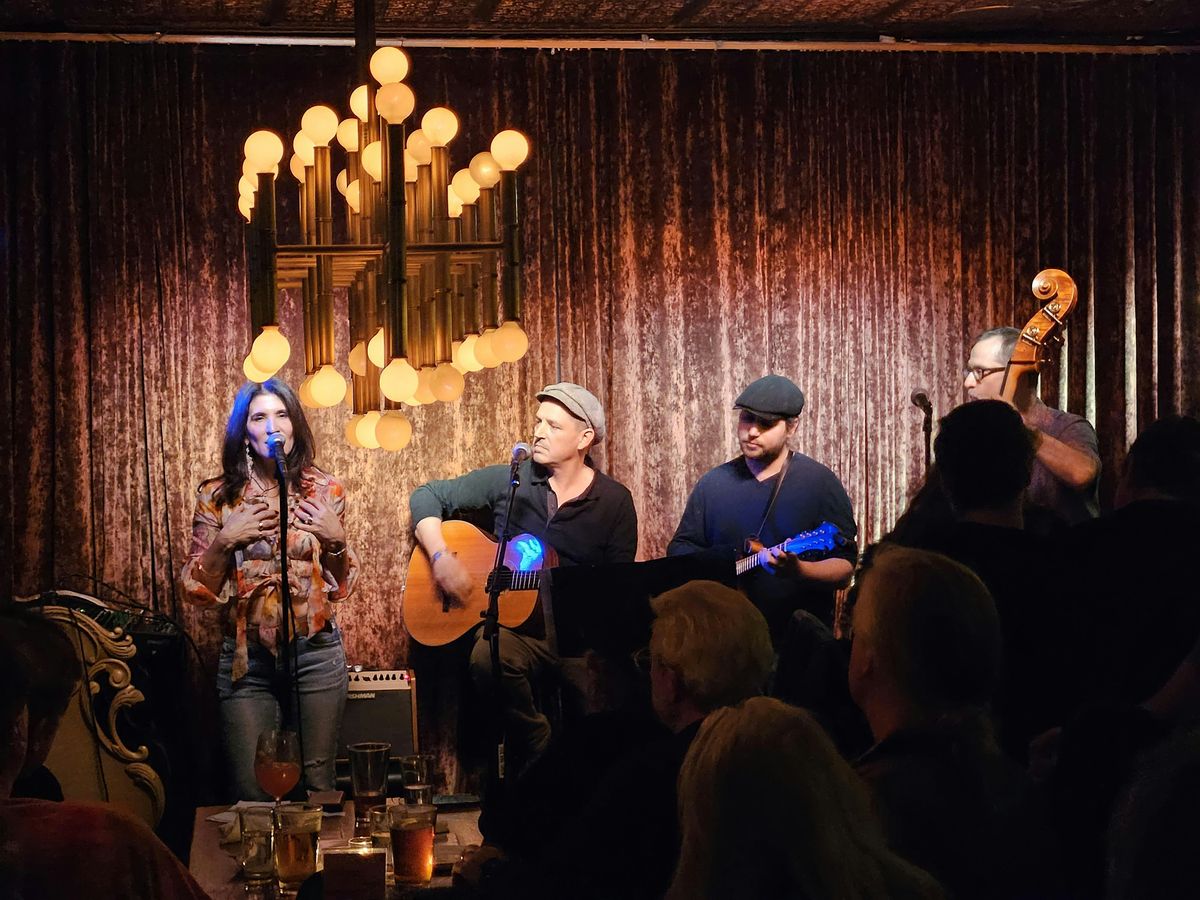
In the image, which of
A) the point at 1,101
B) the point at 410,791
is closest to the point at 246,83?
the point at 1,101

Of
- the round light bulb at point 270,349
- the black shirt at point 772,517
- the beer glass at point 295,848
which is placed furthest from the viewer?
the black shirt at point 772,517

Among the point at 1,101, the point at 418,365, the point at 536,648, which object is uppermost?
the point at 1,101

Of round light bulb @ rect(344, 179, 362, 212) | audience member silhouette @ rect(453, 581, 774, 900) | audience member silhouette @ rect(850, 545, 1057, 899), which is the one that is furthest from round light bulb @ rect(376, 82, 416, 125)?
audience member silhouette @ rect(850, 545, 1057, 899)

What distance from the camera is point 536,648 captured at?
18.7ft

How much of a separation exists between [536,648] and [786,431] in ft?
4.50

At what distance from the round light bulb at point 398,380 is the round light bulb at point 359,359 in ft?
1.76

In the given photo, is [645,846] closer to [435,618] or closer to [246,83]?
[435,618]

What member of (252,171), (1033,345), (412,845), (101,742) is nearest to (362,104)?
(252,171)

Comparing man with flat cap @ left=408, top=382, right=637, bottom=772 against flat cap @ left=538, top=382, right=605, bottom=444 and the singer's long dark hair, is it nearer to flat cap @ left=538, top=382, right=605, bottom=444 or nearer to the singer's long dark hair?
flat cap @ left=538, top=382, right=605, bottom=444

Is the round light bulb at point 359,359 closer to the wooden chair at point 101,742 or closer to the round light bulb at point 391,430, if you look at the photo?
the round light bulb at point 391,430

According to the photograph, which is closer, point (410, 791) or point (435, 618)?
point (410, 791)

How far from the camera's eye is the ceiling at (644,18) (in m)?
5.93

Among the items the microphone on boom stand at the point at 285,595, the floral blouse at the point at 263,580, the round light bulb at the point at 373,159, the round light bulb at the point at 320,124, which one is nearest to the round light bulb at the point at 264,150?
the round light bulb at the point at 320,124

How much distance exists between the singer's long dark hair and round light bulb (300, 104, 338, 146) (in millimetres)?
1800
